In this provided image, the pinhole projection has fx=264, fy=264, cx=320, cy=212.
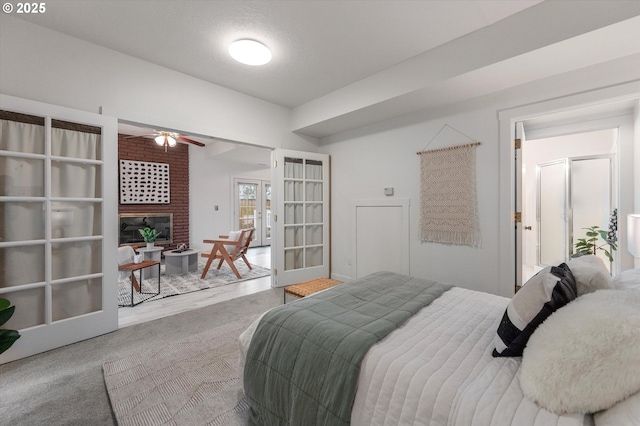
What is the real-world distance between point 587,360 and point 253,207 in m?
7.69

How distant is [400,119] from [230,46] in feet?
6.94

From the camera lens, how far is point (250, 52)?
2.39 metres

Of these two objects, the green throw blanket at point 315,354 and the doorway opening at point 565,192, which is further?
the doorway opening at point 565,192

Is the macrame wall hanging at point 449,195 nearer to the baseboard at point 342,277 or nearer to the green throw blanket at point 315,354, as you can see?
the baseboard at point 342,277

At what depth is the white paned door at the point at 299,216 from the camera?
383cm

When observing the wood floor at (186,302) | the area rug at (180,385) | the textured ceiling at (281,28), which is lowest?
the area rug at (180,385)

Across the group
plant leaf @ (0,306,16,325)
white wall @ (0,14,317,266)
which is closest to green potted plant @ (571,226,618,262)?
white wall @ (0,14,317,266)

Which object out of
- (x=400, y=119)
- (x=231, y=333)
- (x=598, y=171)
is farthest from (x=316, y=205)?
(x=598, y=171)

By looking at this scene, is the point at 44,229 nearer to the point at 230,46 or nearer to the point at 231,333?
the point at 231,333

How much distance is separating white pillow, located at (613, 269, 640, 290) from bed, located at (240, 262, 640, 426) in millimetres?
31

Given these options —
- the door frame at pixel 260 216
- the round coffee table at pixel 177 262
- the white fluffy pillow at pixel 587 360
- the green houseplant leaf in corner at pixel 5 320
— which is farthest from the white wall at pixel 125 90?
the door frame at pixel 260 216

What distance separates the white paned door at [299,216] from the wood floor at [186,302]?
461 millimetres

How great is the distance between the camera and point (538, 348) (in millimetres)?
861

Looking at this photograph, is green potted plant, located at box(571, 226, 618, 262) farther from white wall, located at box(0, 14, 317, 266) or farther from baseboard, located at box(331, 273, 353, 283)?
white wall, located at box(0, 14, 317, 266)
